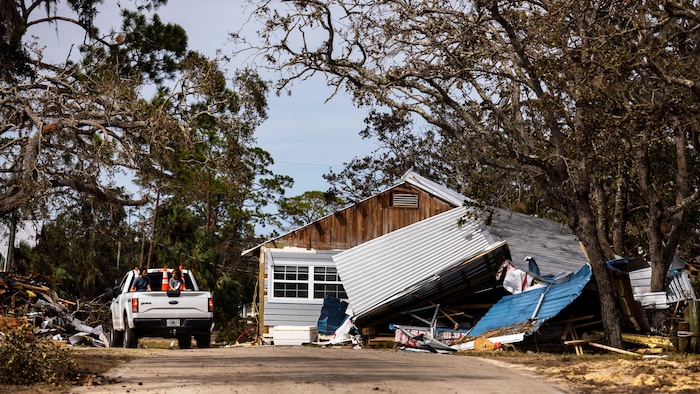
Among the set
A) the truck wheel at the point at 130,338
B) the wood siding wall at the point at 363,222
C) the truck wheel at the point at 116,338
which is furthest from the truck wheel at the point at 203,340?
the wood siding wall at the point at 363,222

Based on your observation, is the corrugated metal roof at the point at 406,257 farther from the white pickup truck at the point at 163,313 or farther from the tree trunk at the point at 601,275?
the white pickup truck at the point at 163,313

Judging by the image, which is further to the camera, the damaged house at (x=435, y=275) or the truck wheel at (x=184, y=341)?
the truck wheel at (x=184, y=341)

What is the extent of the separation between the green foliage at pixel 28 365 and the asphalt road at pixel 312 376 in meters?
0.64

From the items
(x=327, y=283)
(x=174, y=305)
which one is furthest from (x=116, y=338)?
(x=327, y=283)

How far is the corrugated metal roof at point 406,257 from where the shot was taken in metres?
24.8

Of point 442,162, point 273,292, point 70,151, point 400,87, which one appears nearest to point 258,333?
point 273,292

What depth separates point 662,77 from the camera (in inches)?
632

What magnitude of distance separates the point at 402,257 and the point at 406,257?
0.15 m

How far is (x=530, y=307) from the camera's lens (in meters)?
21.9

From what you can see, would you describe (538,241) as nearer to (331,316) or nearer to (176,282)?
(331,316)

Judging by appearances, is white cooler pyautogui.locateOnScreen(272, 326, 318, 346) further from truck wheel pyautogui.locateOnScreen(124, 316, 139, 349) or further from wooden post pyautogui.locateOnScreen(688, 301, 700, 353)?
wooden post pyautogui.locateOnScreen(688, 301, 700, 353)

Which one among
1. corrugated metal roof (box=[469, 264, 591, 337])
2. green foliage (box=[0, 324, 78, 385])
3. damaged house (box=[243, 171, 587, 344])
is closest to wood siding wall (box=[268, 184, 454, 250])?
damaged house (box=[243, 171, 587, 344])

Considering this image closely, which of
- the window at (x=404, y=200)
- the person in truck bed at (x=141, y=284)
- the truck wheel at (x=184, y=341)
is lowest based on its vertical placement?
the truck wheel at (x=184, y=341)

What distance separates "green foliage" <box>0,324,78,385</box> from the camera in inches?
436
